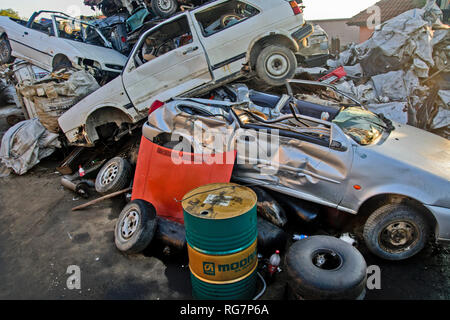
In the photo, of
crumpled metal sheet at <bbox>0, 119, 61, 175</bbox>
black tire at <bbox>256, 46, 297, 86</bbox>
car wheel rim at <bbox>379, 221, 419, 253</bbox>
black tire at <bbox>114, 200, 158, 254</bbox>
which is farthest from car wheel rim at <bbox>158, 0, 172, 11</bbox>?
car wheel rim at <bbox>379, 221, 419, 253</bbox>

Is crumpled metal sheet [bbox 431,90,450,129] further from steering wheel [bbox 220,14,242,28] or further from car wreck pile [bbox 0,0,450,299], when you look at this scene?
steering wheel [bbox 220,14,242,28]

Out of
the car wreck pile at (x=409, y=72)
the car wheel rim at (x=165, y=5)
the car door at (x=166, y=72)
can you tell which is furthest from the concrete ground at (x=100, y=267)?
the car wheel rim at (x=165, y=5)

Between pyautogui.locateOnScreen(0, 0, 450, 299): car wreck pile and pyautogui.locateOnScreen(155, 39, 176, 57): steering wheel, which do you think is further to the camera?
pyautogui.locateOnScreen(155, 39, 176, 57): steering wheel

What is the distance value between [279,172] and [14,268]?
10.5 feet

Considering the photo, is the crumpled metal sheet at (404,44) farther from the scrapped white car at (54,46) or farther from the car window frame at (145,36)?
the scrapped white car at (54,46)

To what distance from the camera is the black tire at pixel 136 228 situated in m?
3.03

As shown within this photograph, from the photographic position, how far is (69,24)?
757cm

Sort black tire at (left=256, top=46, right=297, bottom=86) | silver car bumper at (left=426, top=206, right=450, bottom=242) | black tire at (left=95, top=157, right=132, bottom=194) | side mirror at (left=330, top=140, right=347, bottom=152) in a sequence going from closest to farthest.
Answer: silver car bumper at (left=426, top=206, right=450, bottom=242) < side mirror at (left=330, top=140, right=347, bottom=152) < black tire at (left=95, top=157, right=132, bottom=194) < black tire at (left=256, top=46, right=297, bottom=86)

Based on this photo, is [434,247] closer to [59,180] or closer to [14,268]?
[14,268]

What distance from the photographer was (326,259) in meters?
2.45

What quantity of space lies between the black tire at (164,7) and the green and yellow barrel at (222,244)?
688cm

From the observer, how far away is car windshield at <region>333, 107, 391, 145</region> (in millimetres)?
3197

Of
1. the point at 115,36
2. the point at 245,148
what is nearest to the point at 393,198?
the point at 245,148

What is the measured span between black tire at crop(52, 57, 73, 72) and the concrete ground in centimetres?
361
